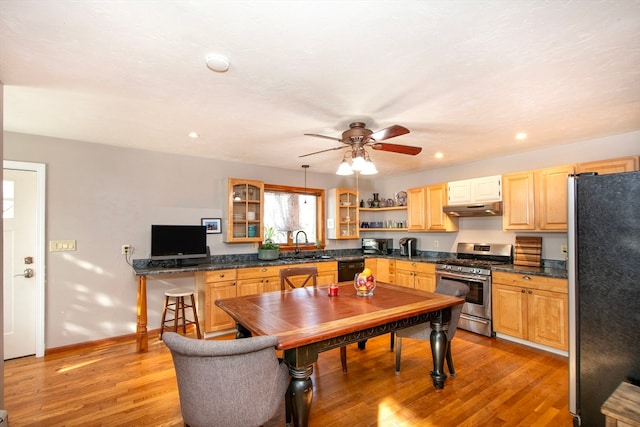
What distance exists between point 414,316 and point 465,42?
5.96ft

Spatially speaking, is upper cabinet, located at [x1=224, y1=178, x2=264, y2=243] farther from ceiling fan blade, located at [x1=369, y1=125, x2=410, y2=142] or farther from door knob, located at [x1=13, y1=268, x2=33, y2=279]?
ceiling fan blade, located at [x1=369, y1=125, x2=410, y2=142]

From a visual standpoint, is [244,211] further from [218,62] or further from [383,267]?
[218,62]

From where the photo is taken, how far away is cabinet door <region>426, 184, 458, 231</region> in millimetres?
4656

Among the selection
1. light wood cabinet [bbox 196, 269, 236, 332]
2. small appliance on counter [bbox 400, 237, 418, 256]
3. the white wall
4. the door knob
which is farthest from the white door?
small appliance on counter [bbox 400, 237, 418, 256]

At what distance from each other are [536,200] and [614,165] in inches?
29.8

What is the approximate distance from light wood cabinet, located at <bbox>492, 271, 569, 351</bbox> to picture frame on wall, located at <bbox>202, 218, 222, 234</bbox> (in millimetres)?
3750

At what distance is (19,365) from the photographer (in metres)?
3.04

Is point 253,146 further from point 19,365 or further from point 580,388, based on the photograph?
point 580,388

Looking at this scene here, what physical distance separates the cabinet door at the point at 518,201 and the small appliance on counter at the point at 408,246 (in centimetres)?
Result: 153

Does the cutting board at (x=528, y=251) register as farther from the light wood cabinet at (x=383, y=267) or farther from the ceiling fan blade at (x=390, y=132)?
the ceiling fan blade at (x=390, y=132)

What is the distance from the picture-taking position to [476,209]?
4180 millimetres

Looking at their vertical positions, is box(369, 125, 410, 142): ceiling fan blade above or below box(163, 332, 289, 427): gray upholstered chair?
above

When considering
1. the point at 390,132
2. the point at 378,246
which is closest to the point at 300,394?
the point at 390,132

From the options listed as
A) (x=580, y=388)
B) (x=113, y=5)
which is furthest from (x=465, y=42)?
(x=580, y=388)
